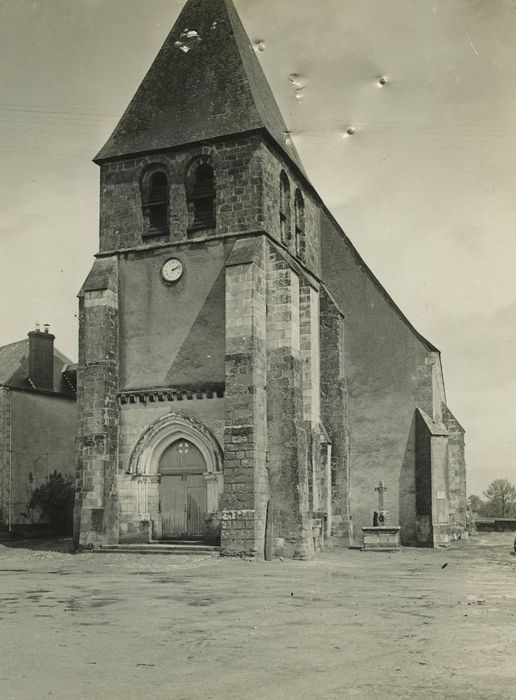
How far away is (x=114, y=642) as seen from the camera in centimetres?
849

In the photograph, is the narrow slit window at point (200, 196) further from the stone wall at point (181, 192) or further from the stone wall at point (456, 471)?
the stone wall at point (456, 471)

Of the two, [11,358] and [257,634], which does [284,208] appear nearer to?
[11,358]

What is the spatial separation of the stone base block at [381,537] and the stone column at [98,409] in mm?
7341

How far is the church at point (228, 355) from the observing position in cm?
2086

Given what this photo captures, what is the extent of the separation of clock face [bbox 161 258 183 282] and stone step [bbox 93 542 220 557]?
24.5ft

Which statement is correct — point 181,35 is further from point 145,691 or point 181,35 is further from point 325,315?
point 145,691

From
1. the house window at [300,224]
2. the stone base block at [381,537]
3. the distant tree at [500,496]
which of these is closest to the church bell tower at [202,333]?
the house window at [300,224]

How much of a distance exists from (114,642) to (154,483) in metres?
A: 14.0

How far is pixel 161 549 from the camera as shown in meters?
20.7

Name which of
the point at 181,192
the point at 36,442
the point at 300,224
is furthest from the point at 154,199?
the point at 36,442

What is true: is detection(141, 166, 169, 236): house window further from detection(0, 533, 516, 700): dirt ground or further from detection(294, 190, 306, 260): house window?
detection(0, 533, 516, 700): dirt ground

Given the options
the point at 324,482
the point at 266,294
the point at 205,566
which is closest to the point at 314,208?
the point at 266,294

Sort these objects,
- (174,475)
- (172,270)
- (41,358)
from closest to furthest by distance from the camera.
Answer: (174,475)
(172,270)
(41,358)

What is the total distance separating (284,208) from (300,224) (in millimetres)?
1666
